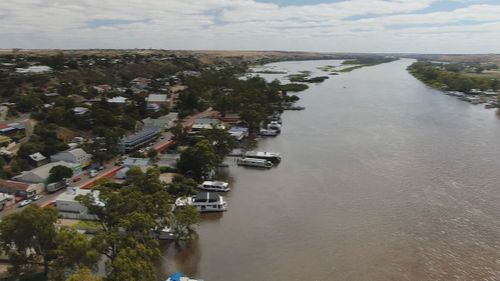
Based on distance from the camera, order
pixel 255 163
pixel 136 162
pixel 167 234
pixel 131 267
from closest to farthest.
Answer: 1. pixel 131 267
2. pixel 167 234
3. pixel 136 162
4. pixel 255 163

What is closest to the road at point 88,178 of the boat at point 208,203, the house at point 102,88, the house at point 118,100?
the boat at point 208,203

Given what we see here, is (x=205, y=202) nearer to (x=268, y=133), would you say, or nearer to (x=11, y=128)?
(x=268, y=133)

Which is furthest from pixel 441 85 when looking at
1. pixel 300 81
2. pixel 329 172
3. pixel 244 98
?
pixel 329 172

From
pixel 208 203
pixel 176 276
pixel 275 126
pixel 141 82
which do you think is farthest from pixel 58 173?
pixel 141 82

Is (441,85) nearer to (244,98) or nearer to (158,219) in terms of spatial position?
(244,98)

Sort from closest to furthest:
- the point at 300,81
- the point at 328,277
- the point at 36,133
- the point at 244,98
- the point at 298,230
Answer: the point at 328,277
the point at 298,230
the point at 36,133
the point at 244,98
the point at 300,81

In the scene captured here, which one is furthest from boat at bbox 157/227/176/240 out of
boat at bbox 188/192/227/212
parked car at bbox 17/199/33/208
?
parked car at bbox 17/199/33/208

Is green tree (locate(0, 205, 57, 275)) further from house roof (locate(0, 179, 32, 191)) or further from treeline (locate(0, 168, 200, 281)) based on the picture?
house roof (locate(0, 179, 32, 191))
